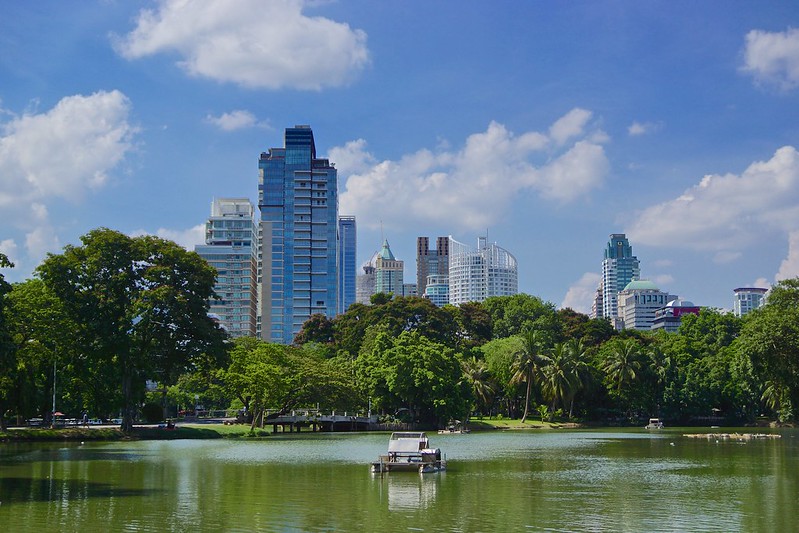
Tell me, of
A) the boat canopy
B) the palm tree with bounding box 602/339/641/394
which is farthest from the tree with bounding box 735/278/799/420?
the boat canopy

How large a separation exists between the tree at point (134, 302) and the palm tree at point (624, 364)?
55.4 m

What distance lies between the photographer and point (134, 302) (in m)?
67.2

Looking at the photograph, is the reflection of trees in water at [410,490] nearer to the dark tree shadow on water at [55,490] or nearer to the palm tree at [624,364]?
the dark tree shadow on water at [55,490]

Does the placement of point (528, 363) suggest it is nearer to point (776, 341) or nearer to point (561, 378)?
point (561, 378)

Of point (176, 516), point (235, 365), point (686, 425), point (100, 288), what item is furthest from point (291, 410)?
point (176, 516)

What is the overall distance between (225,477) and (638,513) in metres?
17.4

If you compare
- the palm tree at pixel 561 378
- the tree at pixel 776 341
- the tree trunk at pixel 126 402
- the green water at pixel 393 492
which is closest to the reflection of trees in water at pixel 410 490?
the green water at pixel 393 492

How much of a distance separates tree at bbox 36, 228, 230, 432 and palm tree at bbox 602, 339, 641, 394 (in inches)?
2182

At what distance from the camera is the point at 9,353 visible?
3897cm

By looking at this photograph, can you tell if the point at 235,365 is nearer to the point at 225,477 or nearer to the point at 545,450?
the point at 545,450

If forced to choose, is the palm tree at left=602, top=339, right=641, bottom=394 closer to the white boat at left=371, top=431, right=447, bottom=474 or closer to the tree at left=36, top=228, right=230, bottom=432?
the tree at left=36, top=228, right=230, bottom=432

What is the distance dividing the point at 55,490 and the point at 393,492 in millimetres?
11926

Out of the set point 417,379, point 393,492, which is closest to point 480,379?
point 417,379

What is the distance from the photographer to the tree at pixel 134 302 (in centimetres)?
6606
